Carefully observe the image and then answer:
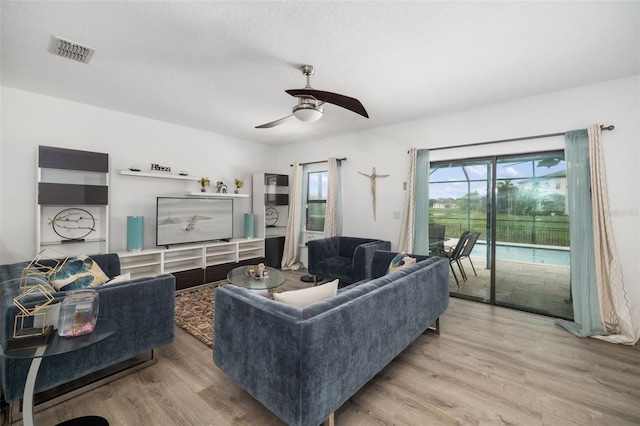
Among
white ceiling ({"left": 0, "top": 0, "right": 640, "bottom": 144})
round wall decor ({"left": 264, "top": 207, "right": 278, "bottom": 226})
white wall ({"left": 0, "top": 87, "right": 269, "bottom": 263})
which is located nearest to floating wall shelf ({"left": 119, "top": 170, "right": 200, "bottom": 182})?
white wall ({"left": 0, "top": 87, "right": 269, "bottom": 263})

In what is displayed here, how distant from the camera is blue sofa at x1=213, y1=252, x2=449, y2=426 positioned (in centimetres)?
143

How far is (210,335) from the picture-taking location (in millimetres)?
2783

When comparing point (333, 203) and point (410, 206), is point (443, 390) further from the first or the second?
point (333, 203)

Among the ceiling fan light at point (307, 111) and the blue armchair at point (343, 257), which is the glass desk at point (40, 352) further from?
the blue armchair at point (343, 257)

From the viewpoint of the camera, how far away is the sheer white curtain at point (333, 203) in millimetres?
5258

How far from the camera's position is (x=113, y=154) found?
13.4 feet

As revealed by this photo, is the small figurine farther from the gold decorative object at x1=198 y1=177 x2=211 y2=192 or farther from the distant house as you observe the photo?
the distant house

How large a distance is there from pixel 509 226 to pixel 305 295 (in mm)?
3227

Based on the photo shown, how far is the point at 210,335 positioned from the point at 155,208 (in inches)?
107

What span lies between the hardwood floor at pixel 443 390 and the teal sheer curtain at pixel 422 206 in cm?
164

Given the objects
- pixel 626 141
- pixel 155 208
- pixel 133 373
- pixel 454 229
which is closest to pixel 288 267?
pixel 155 208

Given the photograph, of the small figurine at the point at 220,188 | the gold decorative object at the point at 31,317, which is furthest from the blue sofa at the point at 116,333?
the small figurine at the point at 220,188

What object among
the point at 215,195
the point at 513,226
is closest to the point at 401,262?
the point at 513,226

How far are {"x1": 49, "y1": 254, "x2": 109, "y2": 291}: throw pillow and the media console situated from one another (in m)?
1.38
